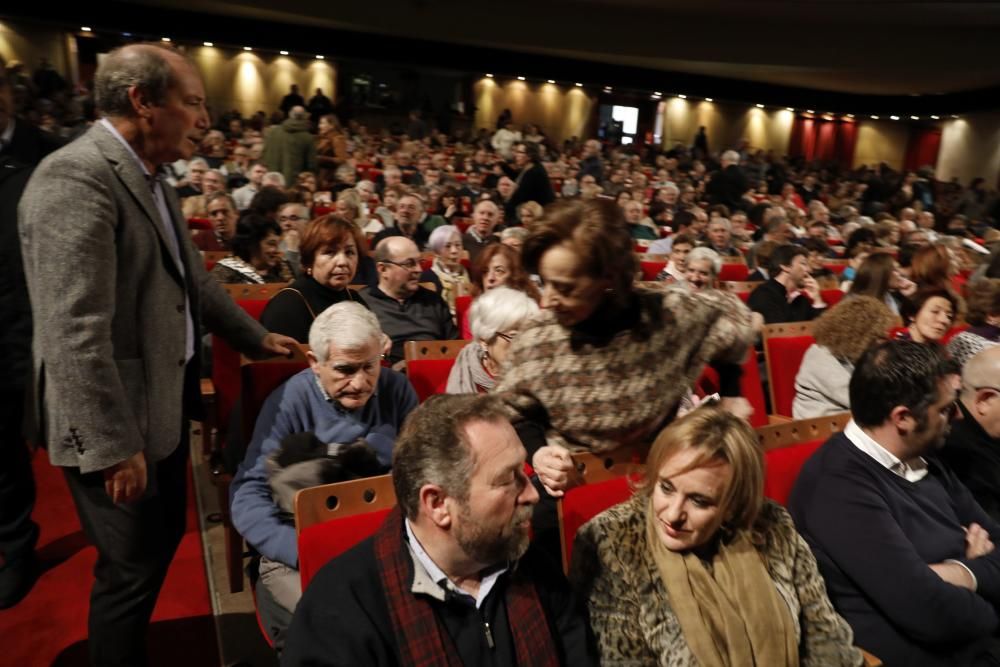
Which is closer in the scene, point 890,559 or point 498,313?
point 890,559

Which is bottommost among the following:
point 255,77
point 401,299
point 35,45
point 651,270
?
point 651,270

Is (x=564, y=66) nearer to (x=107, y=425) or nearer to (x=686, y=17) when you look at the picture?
(x=686, y=17)

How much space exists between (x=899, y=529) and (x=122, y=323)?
1.83 m

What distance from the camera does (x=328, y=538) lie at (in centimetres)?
152

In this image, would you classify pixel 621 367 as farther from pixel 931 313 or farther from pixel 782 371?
pixel 931 313

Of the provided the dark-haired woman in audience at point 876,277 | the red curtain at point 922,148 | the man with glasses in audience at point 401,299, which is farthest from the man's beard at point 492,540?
the red curtain at point 922,148

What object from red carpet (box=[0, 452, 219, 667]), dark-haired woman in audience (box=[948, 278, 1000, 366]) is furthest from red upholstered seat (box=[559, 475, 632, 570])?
dark-haired woman in audience (box=[948, 278, 1000, 366])

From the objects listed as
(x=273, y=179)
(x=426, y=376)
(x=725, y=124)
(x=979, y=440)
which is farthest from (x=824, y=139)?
(x=426, y=376)

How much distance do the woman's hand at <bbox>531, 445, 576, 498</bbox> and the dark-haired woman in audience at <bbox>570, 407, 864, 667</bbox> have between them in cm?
11

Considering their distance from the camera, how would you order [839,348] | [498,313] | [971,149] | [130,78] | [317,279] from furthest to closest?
[971,149]
[317,279]
[839,348]
[498,313]
[130,78]

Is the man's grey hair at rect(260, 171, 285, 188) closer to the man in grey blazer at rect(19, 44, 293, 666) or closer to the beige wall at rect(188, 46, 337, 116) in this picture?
the man in grey blazer at rect(19, 44, 293, 666)

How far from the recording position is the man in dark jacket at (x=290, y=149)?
7.54 meters

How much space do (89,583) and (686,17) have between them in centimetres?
1648

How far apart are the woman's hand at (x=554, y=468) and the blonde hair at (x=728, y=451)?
19 centimetres
